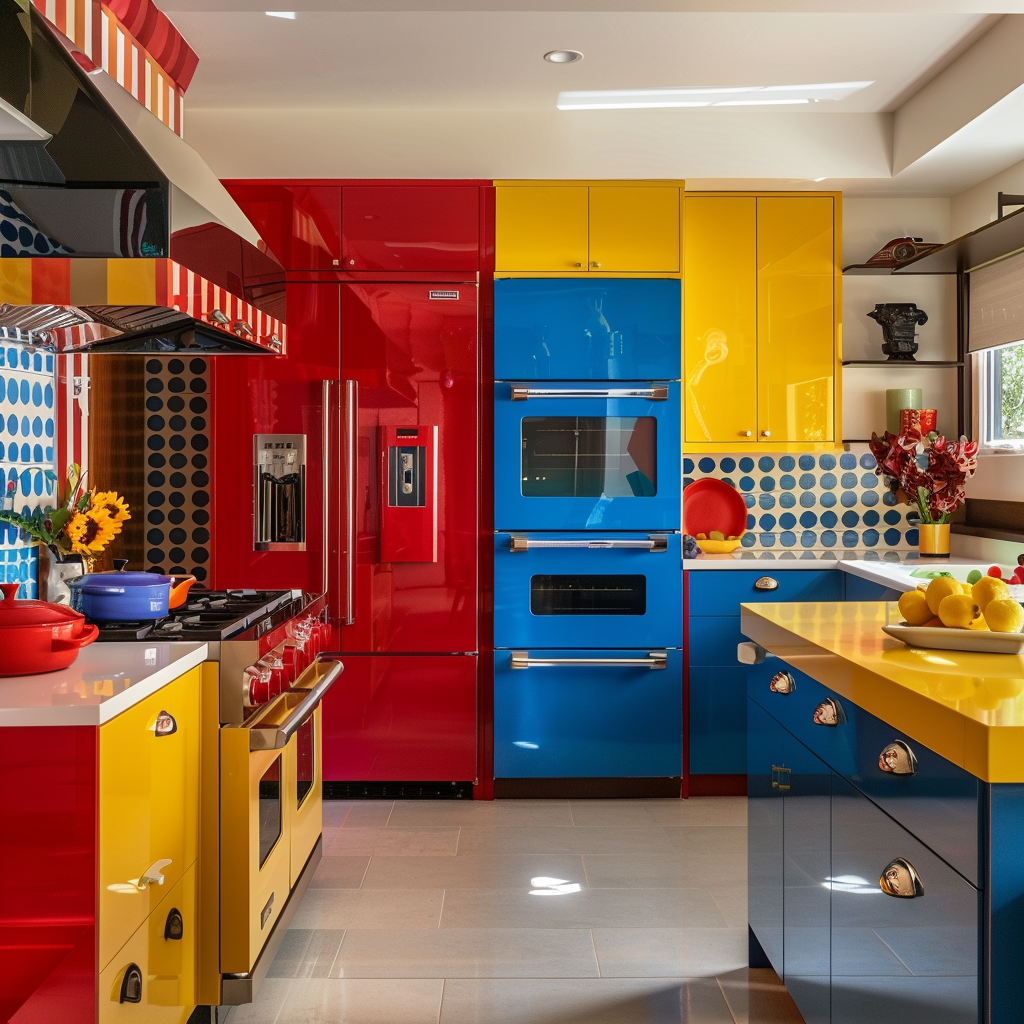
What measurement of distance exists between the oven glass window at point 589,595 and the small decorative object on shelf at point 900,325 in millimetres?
1526

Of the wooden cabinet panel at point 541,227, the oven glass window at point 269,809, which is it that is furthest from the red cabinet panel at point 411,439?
the oven glass window at point 269,809

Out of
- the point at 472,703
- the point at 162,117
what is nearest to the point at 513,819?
the point at 472,703

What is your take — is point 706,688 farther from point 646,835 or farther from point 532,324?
point 532,324

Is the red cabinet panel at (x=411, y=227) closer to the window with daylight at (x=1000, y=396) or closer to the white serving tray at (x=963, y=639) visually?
the window with daylight at (x=1000, y=396)

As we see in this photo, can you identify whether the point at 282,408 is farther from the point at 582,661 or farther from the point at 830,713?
the point at 830,713

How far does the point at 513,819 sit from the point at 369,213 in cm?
236

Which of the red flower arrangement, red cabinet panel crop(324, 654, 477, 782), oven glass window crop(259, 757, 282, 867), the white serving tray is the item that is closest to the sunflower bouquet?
oven glass window crop(259, 757, 282, 867)

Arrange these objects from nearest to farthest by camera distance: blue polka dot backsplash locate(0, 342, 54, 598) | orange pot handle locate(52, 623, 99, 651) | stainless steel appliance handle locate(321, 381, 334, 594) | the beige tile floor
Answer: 1. orange pot handle locate(52, 623, 99, 651)
2. the beige tile floor
3. blue polka dot backsplash locate(0, 342, 54, 598)
4. stainless steel appliance handle locate(321, 381, 334, 594)

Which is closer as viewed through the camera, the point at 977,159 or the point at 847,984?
the point at 847,984

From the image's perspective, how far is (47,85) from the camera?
6.84ft

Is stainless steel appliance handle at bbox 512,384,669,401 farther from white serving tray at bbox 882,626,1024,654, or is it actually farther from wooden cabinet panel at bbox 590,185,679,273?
white serving tray at bbox 882,626,1024,654

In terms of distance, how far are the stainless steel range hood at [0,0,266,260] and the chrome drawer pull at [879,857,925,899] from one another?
1.81 metres

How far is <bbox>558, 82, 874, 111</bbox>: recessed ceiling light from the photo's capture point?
3576 millimetres

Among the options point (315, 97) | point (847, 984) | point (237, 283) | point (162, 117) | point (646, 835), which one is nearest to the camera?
point (847, 984)
